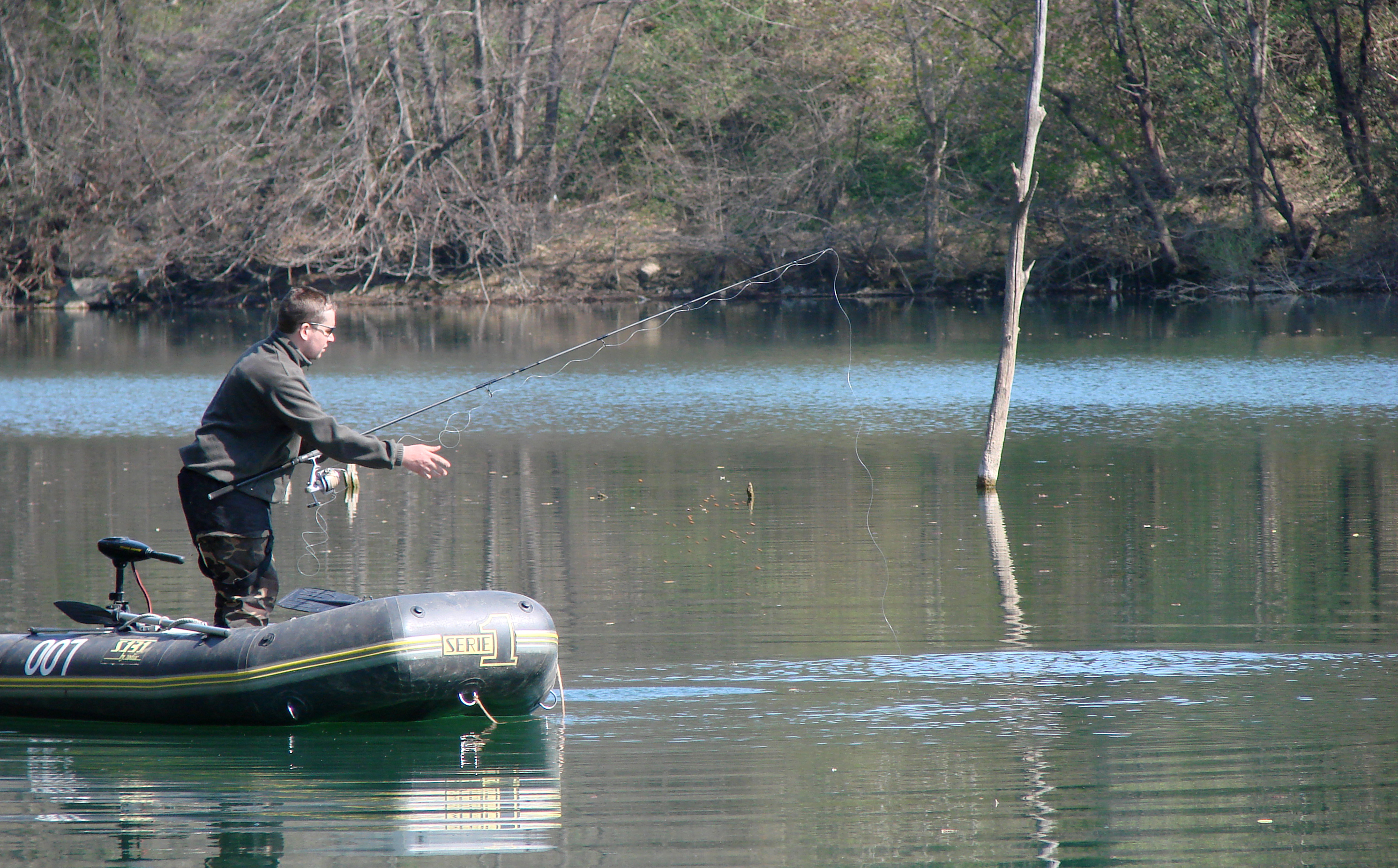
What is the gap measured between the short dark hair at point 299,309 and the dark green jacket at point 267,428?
0.06m

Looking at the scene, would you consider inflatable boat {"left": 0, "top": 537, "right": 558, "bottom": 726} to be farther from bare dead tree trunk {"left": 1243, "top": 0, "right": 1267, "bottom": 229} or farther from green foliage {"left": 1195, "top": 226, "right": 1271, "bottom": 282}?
bare dead tree trunk {"left": 1243, "top": 0, "right": 1267, "bottom": 229}

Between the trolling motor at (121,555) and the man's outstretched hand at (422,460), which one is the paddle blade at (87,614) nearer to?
the trolling motor at (121,555)

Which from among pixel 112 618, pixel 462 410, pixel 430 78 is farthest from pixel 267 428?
pixel 430 78

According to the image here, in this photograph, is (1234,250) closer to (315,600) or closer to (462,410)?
(462,410)

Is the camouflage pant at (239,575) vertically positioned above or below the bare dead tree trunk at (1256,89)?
below

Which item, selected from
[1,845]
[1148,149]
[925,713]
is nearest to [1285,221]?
[1148,149]

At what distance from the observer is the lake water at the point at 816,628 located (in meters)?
5.24

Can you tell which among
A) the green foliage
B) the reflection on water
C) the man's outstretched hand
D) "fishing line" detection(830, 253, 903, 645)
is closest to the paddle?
the reflection on water

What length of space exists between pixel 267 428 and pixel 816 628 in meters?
2.93

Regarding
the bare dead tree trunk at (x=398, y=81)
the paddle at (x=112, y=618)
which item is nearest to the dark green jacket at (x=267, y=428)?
the paddle at (x=112, y=618)

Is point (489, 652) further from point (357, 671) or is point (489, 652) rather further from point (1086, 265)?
point (1086, 265)

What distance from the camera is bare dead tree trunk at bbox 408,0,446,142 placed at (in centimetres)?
3722

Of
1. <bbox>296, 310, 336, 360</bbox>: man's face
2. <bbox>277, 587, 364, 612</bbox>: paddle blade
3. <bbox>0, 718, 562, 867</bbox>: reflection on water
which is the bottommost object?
<bbox>0, 718, 562, 867</bbox>: reflection on water

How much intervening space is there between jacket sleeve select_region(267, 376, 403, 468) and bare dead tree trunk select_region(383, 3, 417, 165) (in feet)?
102
